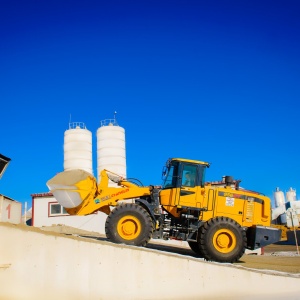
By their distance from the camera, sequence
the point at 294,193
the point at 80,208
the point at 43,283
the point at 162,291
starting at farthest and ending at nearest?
the point at 294,193 → the point at 80,208 → the point at 162,291 → the point at 43,283

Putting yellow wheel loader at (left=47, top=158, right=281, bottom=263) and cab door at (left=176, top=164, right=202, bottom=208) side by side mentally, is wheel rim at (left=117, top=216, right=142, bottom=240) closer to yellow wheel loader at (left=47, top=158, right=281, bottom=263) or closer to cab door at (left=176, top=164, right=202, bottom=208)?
yellow wheel loader at (left=47, top=158, right=281, bottom=263)

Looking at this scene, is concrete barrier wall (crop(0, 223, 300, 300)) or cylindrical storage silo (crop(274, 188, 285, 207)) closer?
concrete barrier wall (crop(0, 223, 300, 300))

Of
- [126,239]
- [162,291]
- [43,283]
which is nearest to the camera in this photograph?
[43,283]

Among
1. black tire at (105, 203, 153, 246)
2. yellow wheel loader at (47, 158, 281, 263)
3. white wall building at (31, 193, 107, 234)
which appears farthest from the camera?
white wall building at (31, 193, 107, 234)

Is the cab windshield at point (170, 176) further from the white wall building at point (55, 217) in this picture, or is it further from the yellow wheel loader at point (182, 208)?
the white wall building at point (55, 217)

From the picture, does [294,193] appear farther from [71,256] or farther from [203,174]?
[71,256]

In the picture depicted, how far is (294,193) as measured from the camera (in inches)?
2559

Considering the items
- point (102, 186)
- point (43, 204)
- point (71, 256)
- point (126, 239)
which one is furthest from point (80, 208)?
point (43, 204)

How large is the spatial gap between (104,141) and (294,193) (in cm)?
4527

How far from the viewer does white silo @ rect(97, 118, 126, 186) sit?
28.8 meters

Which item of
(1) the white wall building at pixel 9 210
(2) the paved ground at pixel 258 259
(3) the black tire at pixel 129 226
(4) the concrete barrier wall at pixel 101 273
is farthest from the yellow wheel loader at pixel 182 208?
(4) the concrete barrier wall at pixel 101 273

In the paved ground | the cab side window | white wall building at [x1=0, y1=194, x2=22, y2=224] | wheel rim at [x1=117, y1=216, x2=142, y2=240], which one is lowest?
the paved ground

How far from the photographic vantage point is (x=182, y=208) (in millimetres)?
11773

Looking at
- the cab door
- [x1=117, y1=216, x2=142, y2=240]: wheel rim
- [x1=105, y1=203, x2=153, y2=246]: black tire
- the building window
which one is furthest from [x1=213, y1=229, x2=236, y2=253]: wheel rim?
the building window
